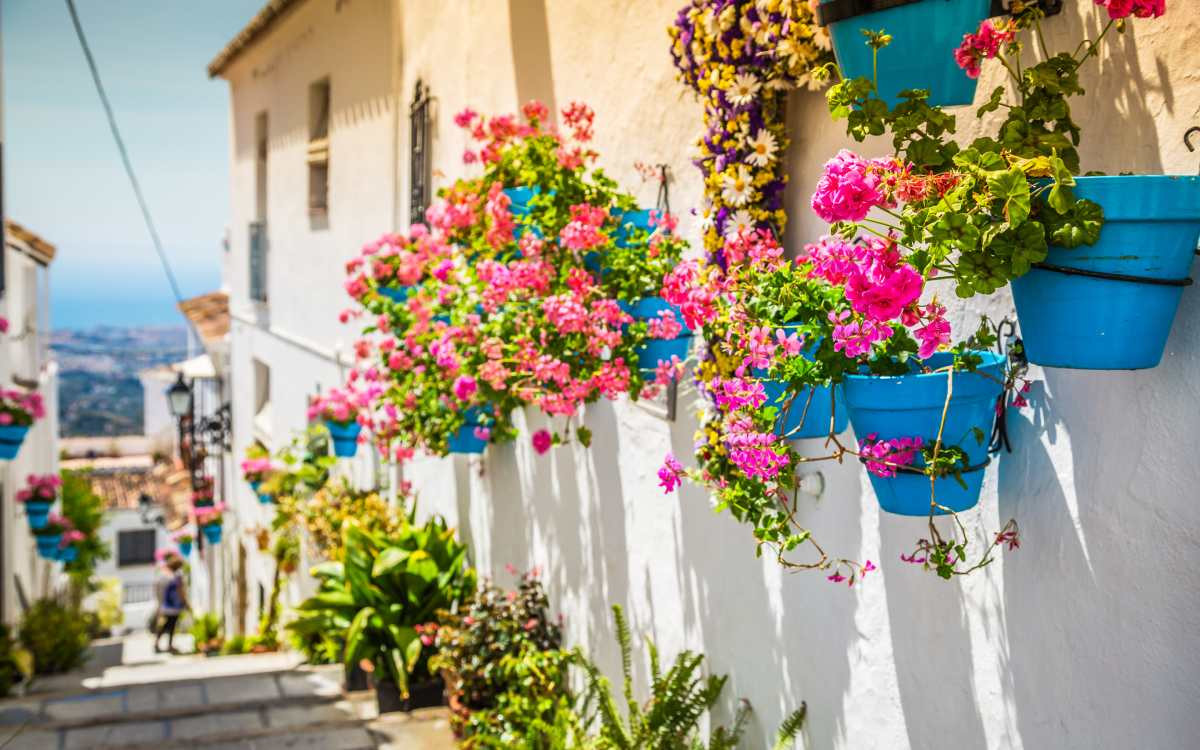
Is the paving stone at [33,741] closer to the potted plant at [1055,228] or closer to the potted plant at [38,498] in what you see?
the potted plant at [1055,228]

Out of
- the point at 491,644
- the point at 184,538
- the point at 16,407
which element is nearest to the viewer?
the point at 491,644

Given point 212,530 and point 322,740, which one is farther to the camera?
point 212,530

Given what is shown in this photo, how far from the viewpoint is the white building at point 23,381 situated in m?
12.7

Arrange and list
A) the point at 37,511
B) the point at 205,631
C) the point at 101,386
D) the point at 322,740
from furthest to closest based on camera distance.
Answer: the point at 101,386
the point at 205,631
the point at 37,511
the point at 322,740

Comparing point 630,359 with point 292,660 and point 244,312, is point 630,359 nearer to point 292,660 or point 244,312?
point 292,660

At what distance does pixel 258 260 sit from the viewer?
1460 cm

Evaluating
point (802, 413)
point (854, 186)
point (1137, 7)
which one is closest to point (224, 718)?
point (802, 413)

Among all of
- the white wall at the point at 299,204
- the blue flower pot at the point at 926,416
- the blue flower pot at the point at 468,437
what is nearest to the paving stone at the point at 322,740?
the blue flower pot at the point at 468,437

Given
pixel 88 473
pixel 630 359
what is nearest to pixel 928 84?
pixel 630 359

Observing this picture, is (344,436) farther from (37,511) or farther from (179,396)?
(179,396)

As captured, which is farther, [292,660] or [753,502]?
[292,660]

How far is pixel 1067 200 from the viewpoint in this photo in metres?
1.72

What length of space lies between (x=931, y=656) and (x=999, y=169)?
4.63 feet

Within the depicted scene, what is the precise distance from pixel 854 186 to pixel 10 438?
8.91 m
